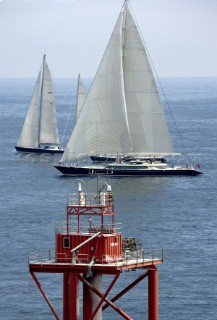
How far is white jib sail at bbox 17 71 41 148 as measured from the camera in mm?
187750

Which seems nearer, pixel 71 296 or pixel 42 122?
pixel 71 296

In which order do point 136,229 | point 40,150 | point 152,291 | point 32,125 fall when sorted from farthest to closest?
point 40,150 < point 32,125 < point 136,229 < point 152,291

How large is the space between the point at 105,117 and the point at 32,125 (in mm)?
26208

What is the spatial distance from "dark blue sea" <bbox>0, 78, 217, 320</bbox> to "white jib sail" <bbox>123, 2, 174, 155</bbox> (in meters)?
5.62

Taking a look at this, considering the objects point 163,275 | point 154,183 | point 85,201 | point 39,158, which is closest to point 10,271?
point 163,275

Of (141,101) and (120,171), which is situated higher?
(141,101)

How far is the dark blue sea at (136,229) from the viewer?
84688 mm

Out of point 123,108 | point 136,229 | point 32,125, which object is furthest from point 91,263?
point 32,125

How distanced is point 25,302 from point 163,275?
12033 mm

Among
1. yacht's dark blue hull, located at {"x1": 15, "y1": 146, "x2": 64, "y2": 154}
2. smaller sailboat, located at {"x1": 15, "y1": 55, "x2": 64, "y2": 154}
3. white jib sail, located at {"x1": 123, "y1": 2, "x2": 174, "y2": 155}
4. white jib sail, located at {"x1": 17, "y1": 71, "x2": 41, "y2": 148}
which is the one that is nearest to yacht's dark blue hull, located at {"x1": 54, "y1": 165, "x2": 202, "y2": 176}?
white jib sail, located at {"x1": 123, "y1": 2, "x2": 174, "y2": 155}

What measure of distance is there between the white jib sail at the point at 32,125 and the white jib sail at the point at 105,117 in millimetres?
22438

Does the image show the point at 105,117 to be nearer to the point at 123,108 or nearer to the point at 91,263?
the point at 123,108

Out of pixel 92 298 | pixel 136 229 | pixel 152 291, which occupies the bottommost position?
pixel 92 298

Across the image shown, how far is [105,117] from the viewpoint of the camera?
16438 centimetres
